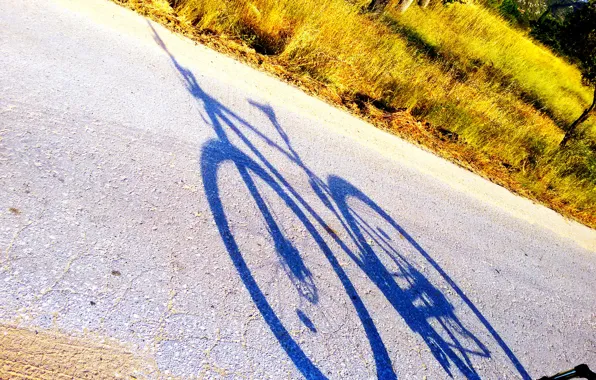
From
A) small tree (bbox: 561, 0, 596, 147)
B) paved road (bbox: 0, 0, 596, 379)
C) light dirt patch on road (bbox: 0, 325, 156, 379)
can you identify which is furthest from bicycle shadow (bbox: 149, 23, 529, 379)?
small tree (bbox: 561, 0, 596, 147)

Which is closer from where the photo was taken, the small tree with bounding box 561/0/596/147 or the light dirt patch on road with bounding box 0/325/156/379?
the light dirt patch on road with bounding box 0/325/156/379

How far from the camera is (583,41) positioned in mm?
9906

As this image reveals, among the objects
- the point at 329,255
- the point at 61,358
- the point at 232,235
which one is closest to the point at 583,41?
the point at 329,255

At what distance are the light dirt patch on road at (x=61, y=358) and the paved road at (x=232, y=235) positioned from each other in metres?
0.07

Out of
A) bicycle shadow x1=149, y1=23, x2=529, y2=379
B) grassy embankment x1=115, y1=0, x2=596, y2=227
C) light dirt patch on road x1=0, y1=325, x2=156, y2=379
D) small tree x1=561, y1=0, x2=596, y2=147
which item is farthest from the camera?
small tree x1=561, y1=0, x2=596, y2=147

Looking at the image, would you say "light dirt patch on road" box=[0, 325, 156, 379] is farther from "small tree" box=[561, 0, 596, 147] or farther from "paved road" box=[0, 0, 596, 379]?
"small tree" box=[561, 0, 596, 147]

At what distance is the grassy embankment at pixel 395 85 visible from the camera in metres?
6.77

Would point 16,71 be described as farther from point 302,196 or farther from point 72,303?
point 302,196

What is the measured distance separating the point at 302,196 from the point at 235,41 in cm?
354

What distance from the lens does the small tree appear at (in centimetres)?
973

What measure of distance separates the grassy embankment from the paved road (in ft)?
2.99

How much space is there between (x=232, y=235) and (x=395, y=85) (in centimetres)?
546

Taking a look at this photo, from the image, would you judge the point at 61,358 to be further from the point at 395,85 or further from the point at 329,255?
the point at 395,85

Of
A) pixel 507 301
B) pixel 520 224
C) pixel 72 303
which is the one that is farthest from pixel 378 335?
pixel 520 224
